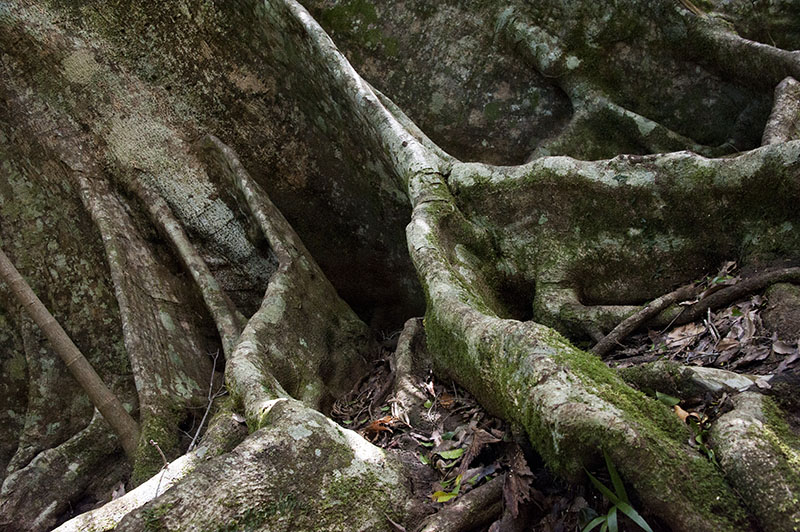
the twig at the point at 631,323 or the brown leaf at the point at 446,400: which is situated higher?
the brown leaf at the point at 446,400

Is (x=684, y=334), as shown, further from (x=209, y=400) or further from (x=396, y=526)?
(x=209, y=400)

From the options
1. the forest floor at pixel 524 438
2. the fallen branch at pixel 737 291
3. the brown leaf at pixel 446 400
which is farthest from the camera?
the brown leaf at pixel 446 400

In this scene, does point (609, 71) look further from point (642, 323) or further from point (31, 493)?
point (31, 493)

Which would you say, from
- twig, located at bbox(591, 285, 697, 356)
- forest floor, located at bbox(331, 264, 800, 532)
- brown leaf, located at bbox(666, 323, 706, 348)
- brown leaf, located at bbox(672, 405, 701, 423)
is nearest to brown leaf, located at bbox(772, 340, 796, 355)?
forest floor, located at bbox(331, 264, 800, 532)

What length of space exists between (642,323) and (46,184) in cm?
468

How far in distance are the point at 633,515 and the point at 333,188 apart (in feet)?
13.1

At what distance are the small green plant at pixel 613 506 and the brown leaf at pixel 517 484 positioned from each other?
0.30 m

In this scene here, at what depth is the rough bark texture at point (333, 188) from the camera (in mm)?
3818

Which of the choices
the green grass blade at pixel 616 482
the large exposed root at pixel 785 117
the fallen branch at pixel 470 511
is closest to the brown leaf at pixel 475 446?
the fallen branch at pixel 470 511

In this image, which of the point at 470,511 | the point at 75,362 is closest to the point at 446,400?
the point at 470,511

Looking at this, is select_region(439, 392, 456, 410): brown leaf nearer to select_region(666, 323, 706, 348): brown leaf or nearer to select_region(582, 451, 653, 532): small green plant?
select_region(666, 323, 706, 348): brown leaf

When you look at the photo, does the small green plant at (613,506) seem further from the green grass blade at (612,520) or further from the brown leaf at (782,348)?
the brown leaf at (782,348)

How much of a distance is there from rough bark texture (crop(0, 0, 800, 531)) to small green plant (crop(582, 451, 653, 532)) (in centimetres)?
92

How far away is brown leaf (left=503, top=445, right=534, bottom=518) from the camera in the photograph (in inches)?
92.9
